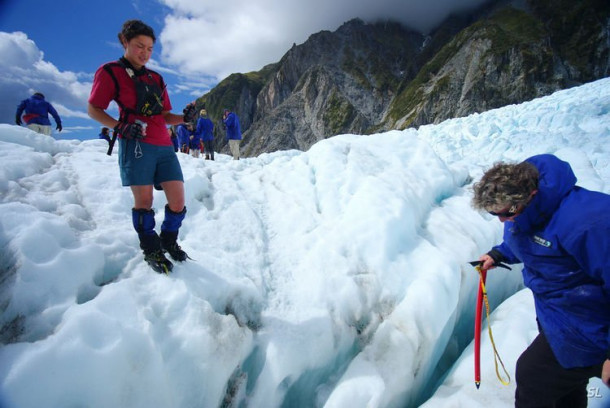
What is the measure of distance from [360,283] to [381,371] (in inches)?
38.5

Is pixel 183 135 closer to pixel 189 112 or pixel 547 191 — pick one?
pixel 189 112

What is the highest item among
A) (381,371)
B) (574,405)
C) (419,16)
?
(419,16)

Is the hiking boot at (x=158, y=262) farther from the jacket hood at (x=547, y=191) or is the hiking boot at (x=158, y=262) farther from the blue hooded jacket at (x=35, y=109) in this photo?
the blue hooded jacket at (x=35, y=109)

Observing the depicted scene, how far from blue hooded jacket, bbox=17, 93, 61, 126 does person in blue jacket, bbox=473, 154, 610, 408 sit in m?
12.5

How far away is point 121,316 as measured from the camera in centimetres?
255

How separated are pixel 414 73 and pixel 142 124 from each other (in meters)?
113

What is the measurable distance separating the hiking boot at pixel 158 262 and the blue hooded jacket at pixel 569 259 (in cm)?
319

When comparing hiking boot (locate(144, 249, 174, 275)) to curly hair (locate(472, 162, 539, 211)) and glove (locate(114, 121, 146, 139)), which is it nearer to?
glove (locate(114, 121, 146, 139))

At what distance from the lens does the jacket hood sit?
6.18 ft

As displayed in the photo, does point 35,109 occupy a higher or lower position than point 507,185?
higher

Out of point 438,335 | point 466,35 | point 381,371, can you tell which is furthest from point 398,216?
point 466,35

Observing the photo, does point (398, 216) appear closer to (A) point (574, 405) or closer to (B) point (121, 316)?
(A) point (574, 405)

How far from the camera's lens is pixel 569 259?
74.2 inches

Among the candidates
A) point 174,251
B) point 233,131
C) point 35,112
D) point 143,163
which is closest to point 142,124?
point 143,163
